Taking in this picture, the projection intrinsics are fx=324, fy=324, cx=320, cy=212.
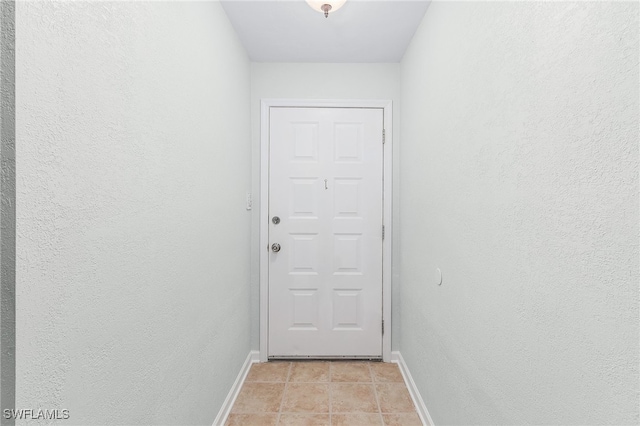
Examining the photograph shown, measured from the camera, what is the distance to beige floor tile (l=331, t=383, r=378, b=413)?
1.98 m

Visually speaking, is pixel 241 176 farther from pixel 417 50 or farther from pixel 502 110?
pixel 502 110

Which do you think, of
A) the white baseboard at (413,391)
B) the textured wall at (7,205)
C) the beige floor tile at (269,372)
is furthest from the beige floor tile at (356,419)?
the textured wall at (7,205)

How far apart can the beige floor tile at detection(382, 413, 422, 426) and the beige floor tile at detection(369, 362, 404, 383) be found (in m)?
0.35

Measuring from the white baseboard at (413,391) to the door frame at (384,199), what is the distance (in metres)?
0.07

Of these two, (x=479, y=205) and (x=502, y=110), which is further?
(x=479, y=205)

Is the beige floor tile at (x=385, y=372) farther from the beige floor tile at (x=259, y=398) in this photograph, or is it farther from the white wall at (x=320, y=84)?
the white wall at (x=320, y=84)

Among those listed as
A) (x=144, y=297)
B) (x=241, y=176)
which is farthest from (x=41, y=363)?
(x=241, y=176)

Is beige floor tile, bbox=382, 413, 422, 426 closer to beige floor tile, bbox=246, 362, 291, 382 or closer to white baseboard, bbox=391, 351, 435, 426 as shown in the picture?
white baseboard, bbox=391, 351, 435, 426

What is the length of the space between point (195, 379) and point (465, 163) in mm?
1529

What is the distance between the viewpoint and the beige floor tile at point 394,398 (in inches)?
78.3

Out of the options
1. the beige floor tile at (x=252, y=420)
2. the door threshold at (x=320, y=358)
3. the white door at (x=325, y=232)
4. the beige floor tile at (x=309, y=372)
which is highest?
the white door at (x=325, y=232)

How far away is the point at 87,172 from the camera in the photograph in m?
0.82

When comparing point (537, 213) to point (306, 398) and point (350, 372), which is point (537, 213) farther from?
point (350, 372)

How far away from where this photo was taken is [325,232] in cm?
256
